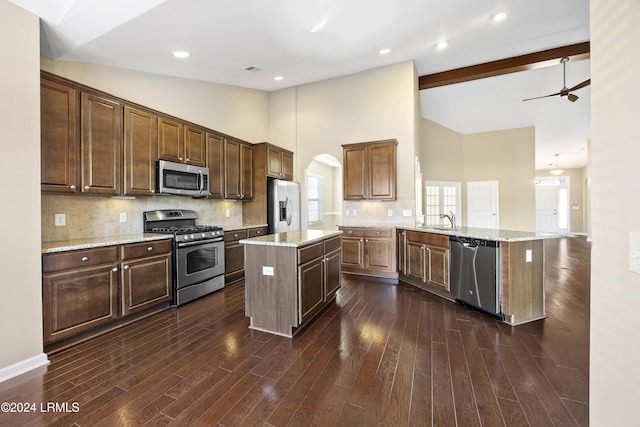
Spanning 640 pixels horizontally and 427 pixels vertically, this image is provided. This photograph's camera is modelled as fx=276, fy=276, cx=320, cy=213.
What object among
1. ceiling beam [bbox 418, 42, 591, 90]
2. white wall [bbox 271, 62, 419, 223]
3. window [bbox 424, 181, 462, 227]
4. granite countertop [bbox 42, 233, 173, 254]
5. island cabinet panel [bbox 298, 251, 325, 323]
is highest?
ceiling beam [bbox 418, 42, 591, 90]

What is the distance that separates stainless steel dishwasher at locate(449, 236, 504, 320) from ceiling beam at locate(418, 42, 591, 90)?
12.5 feet

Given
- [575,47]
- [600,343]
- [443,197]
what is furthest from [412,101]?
[600,343]

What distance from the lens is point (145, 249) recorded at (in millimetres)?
3035

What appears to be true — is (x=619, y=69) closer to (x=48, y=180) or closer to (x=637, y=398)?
(x=637, y=398)

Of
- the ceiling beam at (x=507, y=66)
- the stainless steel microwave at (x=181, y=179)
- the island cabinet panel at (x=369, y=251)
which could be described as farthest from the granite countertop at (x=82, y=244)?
the ceiling beam at (x=507, y=66)

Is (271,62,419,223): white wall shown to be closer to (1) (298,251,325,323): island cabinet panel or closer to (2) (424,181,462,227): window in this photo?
(1) (298,251,325,323): island cabinet panel

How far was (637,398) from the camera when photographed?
82cm

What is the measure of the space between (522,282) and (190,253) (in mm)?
3858

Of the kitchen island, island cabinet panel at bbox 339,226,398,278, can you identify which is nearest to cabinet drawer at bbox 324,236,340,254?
the kitchen island

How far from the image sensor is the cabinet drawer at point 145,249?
2.84 m

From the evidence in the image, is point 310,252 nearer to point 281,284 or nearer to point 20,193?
point 281,284

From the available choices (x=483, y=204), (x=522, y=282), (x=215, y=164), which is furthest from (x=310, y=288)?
(x=483, y=204)

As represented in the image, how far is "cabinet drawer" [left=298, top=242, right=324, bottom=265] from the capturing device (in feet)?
8.78

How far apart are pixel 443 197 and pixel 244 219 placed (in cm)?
545
